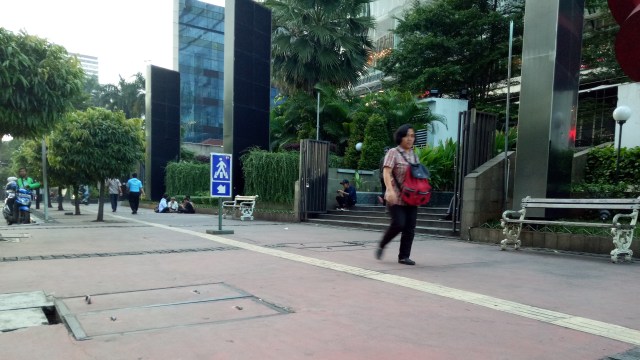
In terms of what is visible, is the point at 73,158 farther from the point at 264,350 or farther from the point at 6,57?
the point at 264,350

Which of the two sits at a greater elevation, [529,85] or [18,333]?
[529,85]

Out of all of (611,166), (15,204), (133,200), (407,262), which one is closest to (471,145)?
(611,166)

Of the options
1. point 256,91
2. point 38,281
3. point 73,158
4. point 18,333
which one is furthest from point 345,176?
point 18,333

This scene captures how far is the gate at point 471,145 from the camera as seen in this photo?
9.37 m

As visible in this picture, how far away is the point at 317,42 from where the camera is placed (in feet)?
71.4

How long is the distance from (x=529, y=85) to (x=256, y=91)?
35.4 ft

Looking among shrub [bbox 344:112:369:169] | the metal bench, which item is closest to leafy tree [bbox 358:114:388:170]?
shrub [bbox 344:112:369:169]

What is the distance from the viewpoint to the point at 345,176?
49.2 ft

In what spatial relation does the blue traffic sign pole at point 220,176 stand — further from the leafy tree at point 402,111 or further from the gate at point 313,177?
the leafy tree at point 402,111

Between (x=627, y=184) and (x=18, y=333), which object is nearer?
(x=18, y=333)

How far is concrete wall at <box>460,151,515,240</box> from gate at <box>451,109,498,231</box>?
0.77 feet

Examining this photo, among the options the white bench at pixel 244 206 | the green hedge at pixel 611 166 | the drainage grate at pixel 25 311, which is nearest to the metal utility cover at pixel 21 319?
the drainage grate at pixel 25 311

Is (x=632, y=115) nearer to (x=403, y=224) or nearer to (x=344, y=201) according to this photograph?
(x=344, y=201)

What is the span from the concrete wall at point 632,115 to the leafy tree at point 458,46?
7.02 metres
